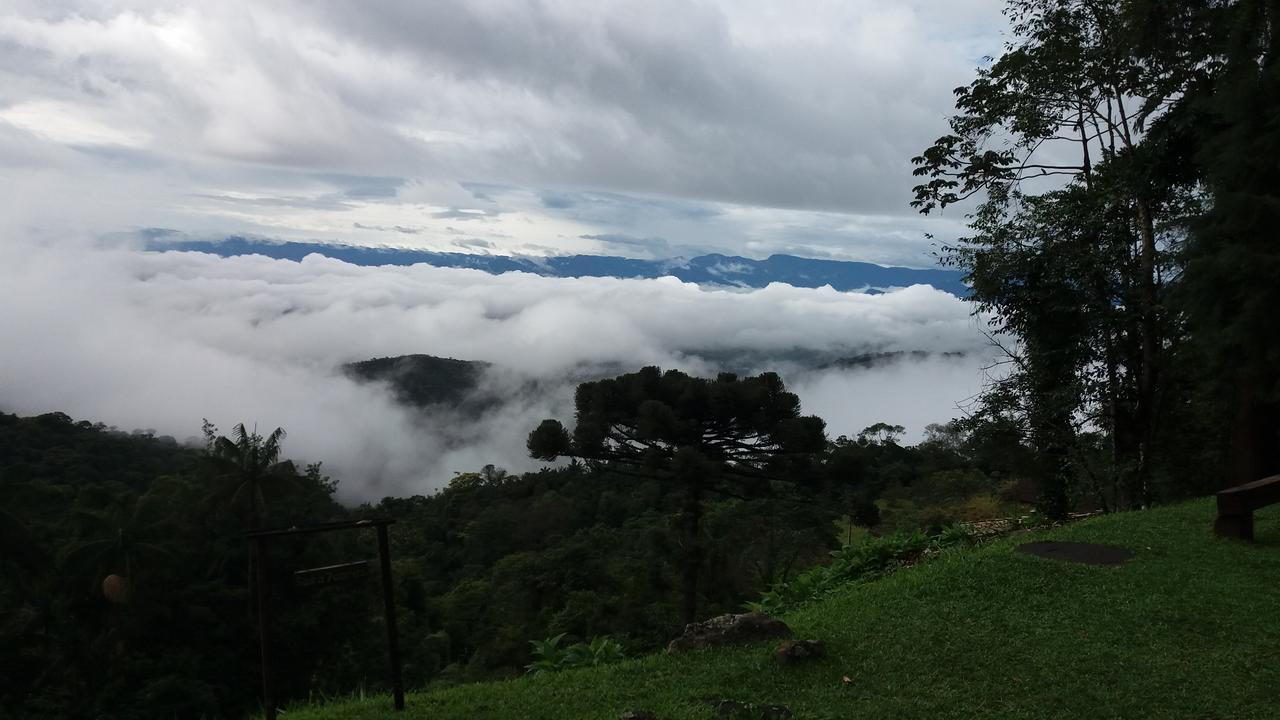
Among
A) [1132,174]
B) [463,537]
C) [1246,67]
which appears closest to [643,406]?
[1132,174]

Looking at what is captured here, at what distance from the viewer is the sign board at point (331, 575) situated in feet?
16.9

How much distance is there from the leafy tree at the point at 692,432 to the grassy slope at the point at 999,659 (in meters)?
12.1

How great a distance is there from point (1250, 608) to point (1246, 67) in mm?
6247

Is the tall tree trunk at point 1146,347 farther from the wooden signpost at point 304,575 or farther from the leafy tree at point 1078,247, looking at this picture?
the wooden signpost at point 304,575

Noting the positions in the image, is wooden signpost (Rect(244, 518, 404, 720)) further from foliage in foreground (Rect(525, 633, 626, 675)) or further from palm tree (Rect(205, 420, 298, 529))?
palm tree (Rect(205, 420, 298, 529))

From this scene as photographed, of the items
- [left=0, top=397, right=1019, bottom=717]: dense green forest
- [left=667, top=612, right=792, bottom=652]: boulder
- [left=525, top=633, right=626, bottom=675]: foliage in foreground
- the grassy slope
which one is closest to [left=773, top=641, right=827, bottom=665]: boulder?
the grassy slope

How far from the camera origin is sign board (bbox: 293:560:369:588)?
515 centimetres

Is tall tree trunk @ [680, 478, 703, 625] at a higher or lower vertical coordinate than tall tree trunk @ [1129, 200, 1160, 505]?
lower

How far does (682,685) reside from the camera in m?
5.67

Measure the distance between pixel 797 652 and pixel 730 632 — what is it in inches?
27.0

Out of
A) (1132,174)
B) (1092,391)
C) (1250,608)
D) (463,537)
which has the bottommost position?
(463,537)

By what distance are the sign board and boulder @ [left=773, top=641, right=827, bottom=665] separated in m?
2.86

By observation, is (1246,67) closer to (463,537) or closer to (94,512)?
(94,512)

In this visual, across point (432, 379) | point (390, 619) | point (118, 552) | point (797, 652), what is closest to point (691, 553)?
point (118, 552)
